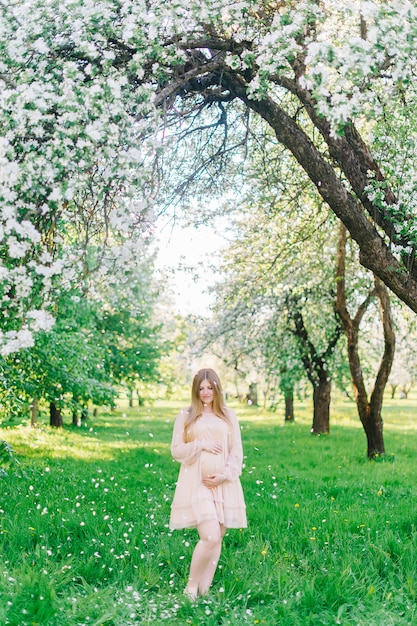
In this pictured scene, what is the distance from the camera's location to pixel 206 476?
20.6 ft

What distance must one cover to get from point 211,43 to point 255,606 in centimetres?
579

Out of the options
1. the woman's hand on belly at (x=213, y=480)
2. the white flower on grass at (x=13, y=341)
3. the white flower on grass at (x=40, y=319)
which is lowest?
the woman's hand on belly at (x=213, y=480)

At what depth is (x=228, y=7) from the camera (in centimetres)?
645

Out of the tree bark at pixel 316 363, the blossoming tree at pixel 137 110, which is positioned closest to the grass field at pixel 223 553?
the blossoming tree at pixel 137 110

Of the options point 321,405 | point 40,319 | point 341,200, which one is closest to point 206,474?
point 40,319

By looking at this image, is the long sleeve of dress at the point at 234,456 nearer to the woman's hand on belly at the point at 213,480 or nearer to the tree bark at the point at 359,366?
the woman's hand on belly at the point at 213,480

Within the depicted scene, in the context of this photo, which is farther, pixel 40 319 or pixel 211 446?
pixel 211 446

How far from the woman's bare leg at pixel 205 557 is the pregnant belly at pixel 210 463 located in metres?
0.47

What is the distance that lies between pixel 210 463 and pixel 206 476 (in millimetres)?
129

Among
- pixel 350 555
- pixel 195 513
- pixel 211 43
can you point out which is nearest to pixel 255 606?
pixel 195 513

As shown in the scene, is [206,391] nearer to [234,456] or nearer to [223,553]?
[234,456]

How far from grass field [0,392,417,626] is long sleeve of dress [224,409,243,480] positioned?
109 cm

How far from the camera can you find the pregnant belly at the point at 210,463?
A: 20.7 ft

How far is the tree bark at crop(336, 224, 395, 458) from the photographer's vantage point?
13.6 metres
